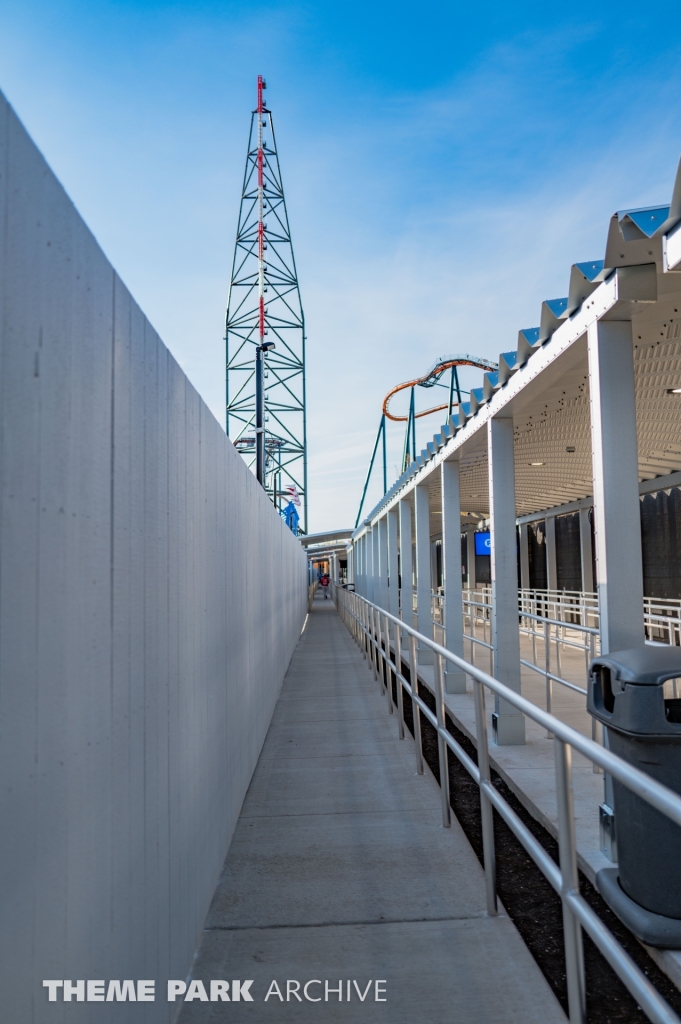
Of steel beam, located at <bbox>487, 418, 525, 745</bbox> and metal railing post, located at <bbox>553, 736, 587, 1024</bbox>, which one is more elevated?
steel beam, located at <bbox>487, 418, 525, 745</bbox>

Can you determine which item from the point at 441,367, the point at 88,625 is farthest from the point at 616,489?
the point at 441,367

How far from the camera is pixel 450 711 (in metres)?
7.08

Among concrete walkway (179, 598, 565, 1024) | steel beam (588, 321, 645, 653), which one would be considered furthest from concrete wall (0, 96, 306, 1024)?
steel beam (588, 321, 645, 653)

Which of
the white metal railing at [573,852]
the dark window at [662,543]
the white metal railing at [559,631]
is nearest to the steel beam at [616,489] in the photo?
the white metal railing at [559,631]

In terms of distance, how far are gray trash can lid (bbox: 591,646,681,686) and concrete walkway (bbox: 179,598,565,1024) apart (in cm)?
106

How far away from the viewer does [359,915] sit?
2.79 m

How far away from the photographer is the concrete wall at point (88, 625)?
1.20m

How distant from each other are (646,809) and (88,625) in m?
2.16

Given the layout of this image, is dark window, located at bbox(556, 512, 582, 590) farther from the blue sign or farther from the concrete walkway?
the concrete walkway

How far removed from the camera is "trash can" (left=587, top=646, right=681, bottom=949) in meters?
2.52

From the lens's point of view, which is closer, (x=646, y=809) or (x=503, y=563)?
(x=646, y=809)

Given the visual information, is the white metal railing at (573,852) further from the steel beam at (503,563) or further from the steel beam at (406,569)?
the steel beam at (406,569)

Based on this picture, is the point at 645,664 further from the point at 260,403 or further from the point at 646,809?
the point at 260,403

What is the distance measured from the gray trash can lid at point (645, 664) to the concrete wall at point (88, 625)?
5.44ft
